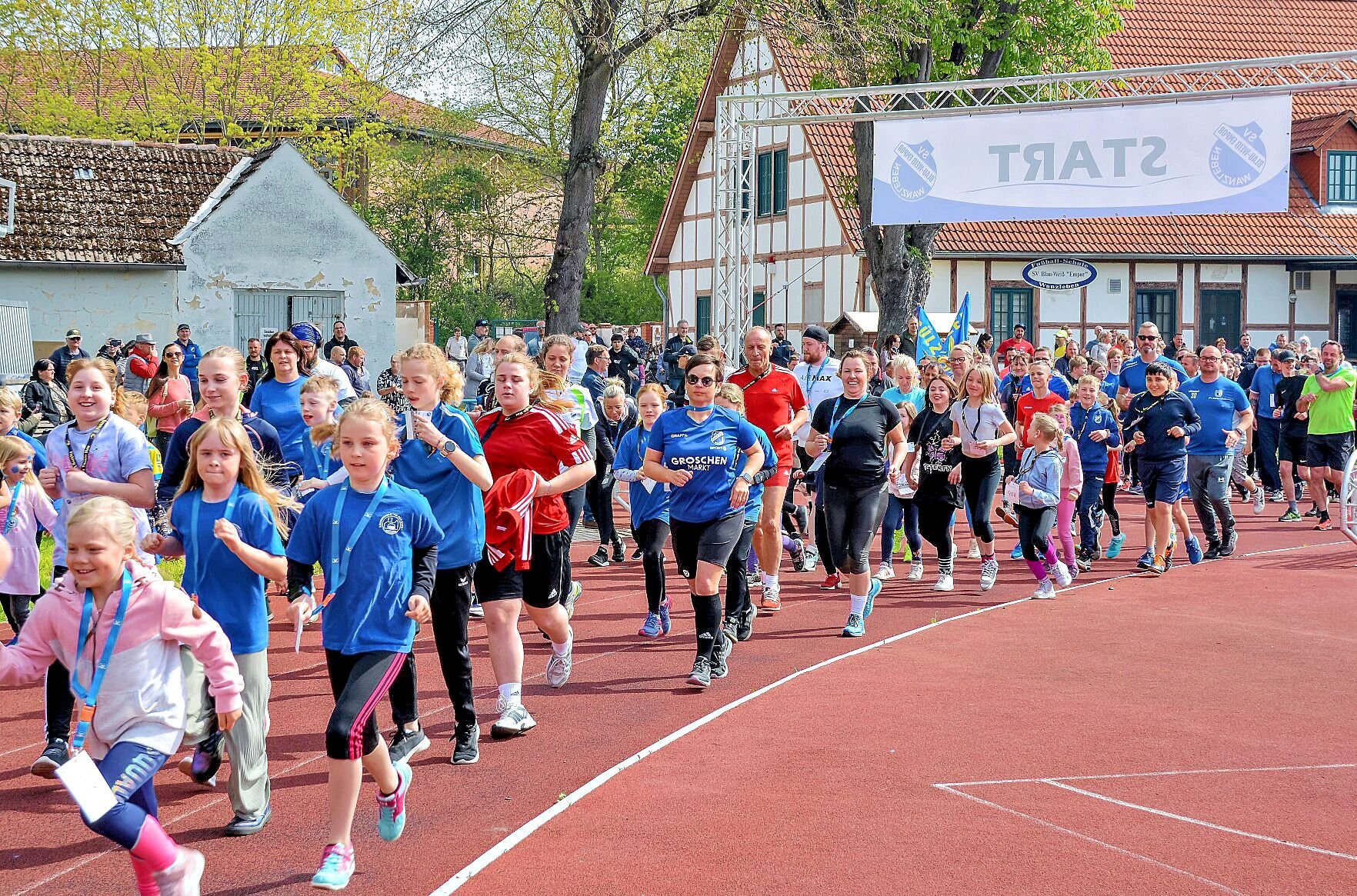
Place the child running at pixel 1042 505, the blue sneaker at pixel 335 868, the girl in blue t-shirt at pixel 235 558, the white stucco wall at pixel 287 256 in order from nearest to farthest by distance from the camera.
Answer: the blue sneaker at pixel 335 868, the girl in blue t-shirt at pixel 235 558, the child running at pixel 1042 505, the white stucco wall at pixel 287 256

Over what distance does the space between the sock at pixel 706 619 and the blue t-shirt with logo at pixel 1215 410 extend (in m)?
7.34

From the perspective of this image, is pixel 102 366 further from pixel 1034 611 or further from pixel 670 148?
pixel 670 148

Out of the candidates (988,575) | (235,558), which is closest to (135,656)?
(235,558)

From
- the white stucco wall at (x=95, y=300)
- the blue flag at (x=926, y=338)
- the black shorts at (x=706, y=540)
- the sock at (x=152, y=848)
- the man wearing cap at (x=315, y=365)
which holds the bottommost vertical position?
the sock at (x=152, y=848)

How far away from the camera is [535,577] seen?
25.5ft

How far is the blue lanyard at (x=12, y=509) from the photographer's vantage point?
25.8 feet

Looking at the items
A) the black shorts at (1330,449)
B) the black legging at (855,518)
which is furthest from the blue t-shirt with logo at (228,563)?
the black shorts at (1330,449)

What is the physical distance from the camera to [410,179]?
5062 cm

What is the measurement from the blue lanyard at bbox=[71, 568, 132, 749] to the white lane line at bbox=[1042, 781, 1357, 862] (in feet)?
13.7

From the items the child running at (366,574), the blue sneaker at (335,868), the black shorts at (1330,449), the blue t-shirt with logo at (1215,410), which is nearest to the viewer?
the blue sneaker at (335,868)

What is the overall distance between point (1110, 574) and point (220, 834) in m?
9.75

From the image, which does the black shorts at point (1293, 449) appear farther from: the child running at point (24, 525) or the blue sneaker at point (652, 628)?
the child running at point (24, 525)

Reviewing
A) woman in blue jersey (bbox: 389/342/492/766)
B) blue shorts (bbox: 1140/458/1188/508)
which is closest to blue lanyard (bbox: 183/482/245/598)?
woman in blue jersey (bbox: 389/342/492/766)

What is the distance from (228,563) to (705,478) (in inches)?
137
